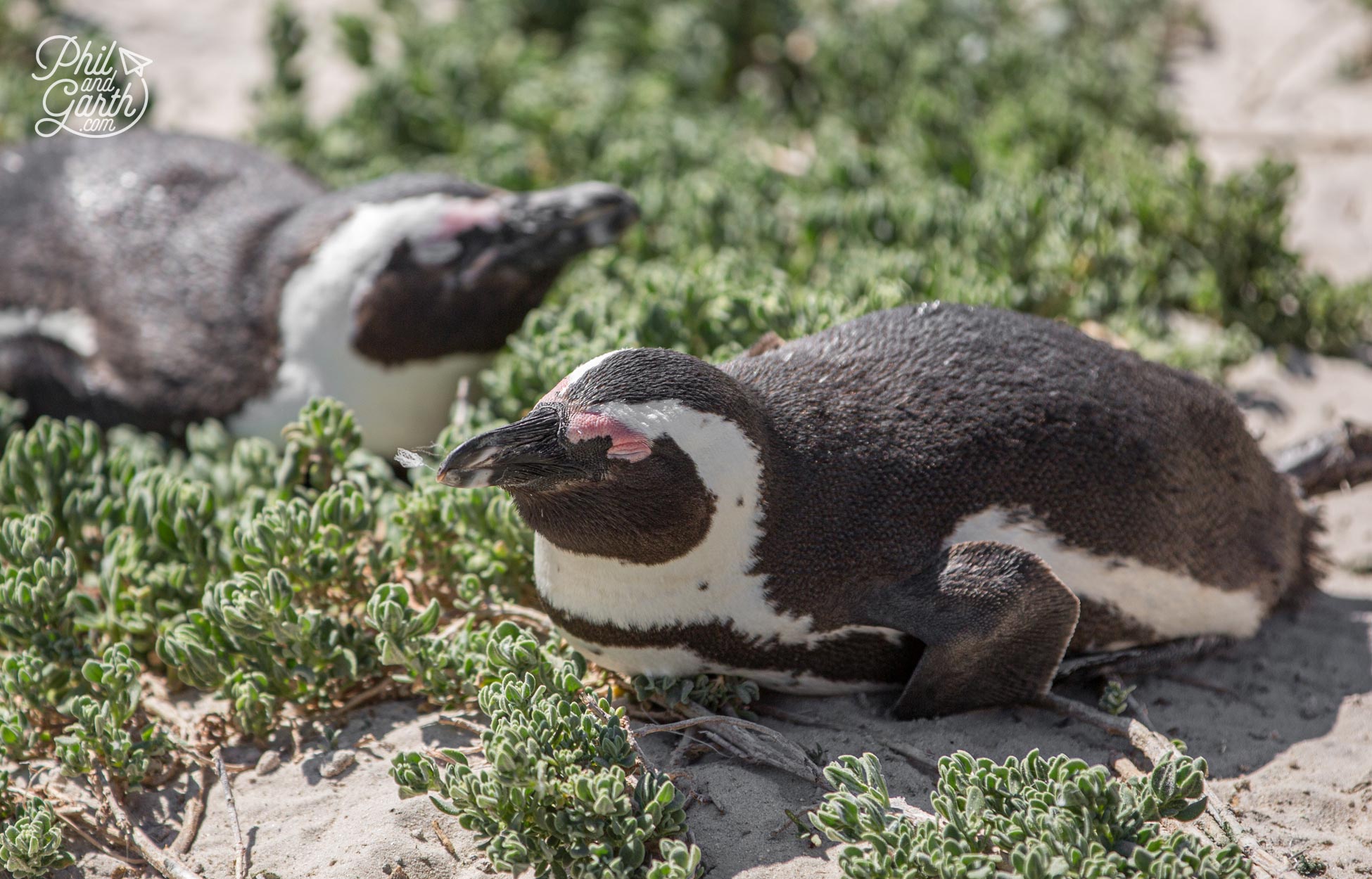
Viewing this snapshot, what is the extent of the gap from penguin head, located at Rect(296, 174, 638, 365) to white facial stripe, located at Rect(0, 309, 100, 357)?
81 cm

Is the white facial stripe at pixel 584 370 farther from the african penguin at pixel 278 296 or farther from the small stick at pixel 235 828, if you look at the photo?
the african penguin at pixel 278 296

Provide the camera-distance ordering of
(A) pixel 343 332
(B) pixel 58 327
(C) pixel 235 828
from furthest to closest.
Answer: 1. (B) pixel 58 327
2. (A) pixel 343 332
3. (C) pixel 235 828

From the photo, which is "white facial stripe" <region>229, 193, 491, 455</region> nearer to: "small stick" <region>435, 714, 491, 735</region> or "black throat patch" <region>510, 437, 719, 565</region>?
"small stick" <region>435, 714, 491, 735</region>

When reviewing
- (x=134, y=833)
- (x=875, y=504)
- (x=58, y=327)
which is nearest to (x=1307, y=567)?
(x=875, y=504)

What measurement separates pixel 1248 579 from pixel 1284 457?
657 mm

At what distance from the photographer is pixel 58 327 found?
13.9ft

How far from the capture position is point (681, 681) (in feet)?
9.11

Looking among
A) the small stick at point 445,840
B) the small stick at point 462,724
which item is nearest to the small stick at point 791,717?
the small stick at point 462,724

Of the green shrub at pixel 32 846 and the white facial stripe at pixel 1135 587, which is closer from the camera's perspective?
the green shrub at pixel 32 846

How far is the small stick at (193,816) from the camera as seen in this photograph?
2732 millimetres

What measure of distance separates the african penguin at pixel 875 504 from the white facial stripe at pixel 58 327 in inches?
85.4

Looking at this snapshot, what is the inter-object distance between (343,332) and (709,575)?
1.83 meters

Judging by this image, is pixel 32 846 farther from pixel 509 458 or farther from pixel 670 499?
pixel 670 499

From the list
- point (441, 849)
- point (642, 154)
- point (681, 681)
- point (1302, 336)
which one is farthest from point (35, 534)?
point (1302, 336)
